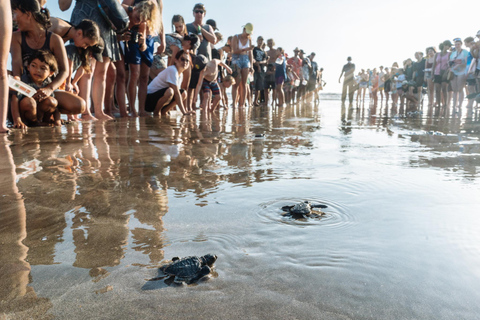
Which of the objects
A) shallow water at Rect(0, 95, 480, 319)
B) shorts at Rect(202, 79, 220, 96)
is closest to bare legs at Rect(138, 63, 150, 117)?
shorts at Rect(202, 79, 220, 96)

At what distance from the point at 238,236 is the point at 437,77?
14.7 meters

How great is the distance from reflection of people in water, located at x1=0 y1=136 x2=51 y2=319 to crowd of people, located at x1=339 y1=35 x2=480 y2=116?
10763 mm

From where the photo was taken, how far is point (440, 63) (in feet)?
45.1

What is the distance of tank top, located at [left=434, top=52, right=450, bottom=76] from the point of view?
1356 cm

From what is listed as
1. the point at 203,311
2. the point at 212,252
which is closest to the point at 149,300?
the point at 203,311

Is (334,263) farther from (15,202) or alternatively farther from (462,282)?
(15,202)

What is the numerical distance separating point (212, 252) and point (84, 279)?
40cm

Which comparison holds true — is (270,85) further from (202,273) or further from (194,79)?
(202,273)

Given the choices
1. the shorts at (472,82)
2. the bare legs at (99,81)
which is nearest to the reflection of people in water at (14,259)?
the bare legs at (99,81)

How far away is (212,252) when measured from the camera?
1331 millimetres

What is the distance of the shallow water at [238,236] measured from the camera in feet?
3.36

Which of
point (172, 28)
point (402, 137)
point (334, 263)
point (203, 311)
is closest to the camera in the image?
point (203, 311)

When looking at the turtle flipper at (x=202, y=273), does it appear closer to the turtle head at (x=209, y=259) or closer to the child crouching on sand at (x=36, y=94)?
the turtle head at (x=209, y=259)

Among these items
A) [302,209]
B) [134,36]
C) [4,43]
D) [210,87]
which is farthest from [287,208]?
[210,87]
